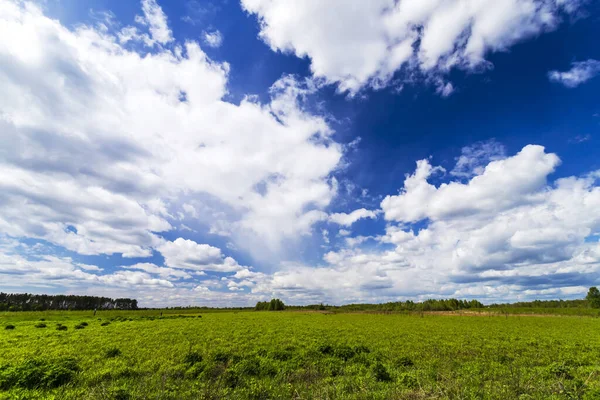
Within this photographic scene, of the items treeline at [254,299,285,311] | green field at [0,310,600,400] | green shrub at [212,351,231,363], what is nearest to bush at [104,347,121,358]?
green field at [0,310,600,400]

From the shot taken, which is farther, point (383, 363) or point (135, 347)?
point (135, 347)

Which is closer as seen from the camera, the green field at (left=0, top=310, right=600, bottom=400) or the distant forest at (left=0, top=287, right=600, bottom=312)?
the green field at (left=0, top=310, right=600, bottom=400)

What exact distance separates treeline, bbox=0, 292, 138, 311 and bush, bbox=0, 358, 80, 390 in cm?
15599

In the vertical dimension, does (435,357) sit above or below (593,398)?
below

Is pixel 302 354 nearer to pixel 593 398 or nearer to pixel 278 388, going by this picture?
pixel 278 388

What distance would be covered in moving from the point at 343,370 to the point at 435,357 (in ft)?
29.0

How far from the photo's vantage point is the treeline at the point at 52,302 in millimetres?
130000

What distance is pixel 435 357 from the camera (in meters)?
20.2

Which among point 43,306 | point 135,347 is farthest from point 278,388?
point 43,306

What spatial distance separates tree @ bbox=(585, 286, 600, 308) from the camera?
12556cm

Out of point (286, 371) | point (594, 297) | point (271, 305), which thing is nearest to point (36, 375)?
point (286, 371)

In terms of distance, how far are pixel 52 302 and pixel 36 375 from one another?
19042 centimetres

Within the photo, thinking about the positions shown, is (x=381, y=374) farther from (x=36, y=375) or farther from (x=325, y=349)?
(x=36, y=375)

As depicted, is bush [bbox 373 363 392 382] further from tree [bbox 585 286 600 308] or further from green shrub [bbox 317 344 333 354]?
tree [bbox 585 286 600 308]
